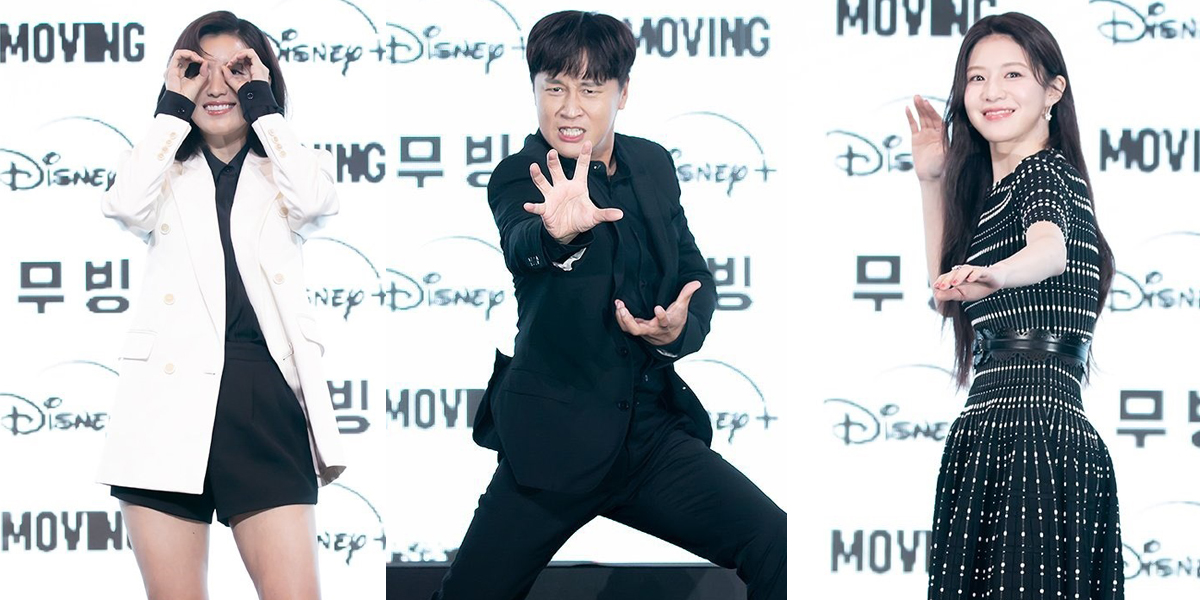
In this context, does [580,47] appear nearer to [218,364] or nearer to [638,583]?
[218,364]

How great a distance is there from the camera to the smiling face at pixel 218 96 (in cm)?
324

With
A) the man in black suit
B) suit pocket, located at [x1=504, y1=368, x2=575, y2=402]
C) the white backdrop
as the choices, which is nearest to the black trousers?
the man in black suit

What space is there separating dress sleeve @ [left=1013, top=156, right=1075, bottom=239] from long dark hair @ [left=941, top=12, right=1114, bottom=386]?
184mm

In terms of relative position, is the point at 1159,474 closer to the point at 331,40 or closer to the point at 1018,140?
the point at 1018,140

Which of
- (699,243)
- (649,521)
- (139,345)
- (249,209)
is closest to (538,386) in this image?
(649,521)

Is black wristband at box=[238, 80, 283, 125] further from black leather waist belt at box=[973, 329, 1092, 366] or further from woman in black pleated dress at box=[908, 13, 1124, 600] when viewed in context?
black leather waist belt at box=[973, 329, 1092, 366]

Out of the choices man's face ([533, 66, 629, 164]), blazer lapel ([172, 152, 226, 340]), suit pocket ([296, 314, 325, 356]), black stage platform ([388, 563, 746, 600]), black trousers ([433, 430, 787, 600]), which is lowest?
black stage platform ([388, 563, 746, 600])

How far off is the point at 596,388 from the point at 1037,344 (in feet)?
3.32

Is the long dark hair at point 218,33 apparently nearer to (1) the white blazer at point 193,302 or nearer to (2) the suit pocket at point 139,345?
(1) the white blazer at point 193,302

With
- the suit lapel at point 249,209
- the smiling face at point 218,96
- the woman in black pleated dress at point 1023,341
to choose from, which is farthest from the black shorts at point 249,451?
the woman in black pleated dress at point 1023,341

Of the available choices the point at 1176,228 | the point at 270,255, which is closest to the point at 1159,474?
the point at 1176,228

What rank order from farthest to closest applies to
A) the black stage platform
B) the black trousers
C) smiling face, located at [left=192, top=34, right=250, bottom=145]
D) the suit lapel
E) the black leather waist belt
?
the black stage platform, smiling face, located at [left=192, top=34, right=250, bottom=145], the suit lapel, the black trousers, the black leather waist belt

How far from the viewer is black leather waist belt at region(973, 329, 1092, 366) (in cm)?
286

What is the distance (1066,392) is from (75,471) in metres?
3.63
